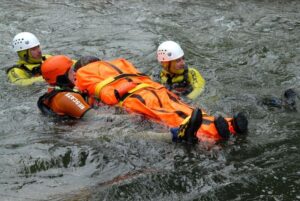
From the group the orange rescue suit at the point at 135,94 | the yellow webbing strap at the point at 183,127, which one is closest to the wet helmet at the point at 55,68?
the orange rescue suit at the point at 135,94

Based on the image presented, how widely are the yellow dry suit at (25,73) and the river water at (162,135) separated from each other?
15cm

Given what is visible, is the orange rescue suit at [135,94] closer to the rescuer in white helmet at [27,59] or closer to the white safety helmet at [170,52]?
the white safety helmet at [170,52]

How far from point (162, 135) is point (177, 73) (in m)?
2.05

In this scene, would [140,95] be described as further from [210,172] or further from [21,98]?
[21,98]

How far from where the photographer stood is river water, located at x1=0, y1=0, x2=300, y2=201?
5.04m

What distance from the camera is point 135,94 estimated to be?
21.2 feet

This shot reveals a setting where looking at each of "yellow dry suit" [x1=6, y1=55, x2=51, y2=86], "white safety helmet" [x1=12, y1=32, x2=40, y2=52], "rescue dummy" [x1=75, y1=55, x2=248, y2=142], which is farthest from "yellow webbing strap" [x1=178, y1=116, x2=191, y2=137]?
"white safety helmet" [x1=12, y1=32, x2=40, y2=52]

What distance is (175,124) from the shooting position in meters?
6.11

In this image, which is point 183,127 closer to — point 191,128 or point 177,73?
point 191,128

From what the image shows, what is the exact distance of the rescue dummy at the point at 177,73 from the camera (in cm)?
770

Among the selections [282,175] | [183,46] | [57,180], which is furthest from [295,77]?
[57,180]

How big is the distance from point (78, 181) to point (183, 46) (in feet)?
20.4

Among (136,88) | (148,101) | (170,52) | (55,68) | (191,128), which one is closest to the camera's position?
(191,128)

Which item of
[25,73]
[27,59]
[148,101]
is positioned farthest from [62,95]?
[27,59]
